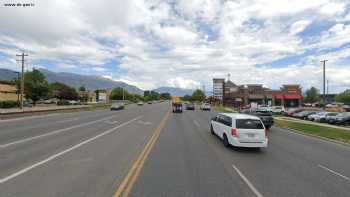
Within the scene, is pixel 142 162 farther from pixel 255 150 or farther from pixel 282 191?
pixel 255 150

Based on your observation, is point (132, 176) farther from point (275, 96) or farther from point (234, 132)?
point (275, 96)

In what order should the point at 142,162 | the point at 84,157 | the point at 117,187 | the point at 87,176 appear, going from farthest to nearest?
the point at 84,157 < the point at 142,162 < the point at 87,176 < the point at 117,187

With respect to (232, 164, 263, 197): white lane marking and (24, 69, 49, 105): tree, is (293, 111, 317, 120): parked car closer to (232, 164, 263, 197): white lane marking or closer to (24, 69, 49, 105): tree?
(232, 164, 263, 197): white lane marking

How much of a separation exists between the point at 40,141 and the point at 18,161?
390cm

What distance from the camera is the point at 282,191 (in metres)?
5.69

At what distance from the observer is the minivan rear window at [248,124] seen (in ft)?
33.8

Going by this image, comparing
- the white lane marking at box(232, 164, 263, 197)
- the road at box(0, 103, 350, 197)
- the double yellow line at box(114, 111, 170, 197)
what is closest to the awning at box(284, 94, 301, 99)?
the road at box(0, 103, 350, 197)

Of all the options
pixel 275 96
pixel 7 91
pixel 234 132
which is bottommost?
pixel 234 132

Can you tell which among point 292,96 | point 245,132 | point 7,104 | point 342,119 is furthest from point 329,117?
point 7,104

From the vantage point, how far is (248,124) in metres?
10.4

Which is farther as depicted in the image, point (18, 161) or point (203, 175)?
point (18, 161)

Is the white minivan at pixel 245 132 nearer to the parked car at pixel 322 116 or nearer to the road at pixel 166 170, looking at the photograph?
the road at pixel 166 170

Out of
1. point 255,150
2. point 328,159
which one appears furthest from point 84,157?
point 328,159

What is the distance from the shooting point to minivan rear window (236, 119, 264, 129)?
405 inches
